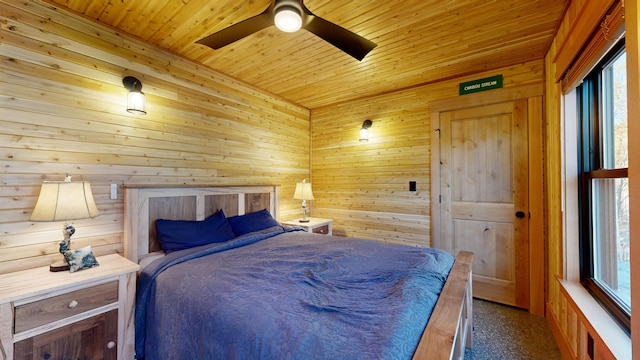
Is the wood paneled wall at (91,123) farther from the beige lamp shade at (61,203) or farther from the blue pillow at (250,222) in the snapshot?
the blue pillow at (250,222)

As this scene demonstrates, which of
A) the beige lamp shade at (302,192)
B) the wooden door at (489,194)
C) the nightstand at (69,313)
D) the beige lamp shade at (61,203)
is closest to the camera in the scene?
the nightstand at (69,313)

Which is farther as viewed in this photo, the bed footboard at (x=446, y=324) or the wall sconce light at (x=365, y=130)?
the wall sconce light at (x=365, y=130)

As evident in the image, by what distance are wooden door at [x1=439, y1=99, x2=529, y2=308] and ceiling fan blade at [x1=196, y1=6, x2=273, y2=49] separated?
2.36 metres

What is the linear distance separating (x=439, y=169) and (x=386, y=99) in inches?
46.5

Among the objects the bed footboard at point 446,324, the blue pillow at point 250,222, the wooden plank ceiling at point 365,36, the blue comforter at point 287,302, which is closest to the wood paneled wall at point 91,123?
the wooden plank ceiling at point 365,36

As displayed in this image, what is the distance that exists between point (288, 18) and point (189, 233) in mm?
1868

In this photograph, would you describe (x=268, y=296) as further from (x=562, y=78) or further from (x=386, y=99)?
(x=386, y=99)

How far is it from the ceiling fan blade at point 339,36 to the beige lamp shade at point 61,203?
5.86 feet

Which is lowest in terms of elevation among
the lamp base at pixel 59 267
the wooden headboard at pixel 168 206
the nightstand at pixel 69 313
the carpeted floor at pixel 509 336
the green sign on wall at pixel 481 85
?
the carpeted floor at pixel 509 336

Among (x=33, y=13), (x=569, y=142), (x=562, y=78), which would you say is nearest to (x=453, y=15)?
(x=562, y=78)

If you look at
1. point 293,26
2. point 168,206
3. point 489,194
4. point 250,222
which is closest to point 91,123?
point 168,206

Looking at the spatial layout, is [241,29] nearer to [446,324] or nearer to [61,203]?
[61,203]

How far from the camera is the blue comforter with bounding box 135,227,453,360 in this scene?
1021mm

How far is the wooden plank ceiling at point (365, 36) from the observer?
1930 mm
